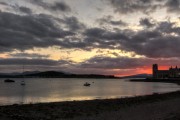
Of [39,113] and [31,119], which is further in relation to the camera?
[39,113]

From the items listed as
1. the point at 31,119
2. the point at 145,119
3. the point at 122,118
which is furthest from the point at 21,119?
the point at 145,119

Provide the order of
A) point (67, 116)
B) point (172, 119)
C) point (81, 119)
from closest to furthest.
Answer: point (172, 119) → point (81, 119) → point (67, 116)

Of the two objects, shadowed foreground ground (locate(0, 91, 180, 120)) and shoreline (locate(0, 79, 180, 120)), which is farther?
shoreline (locate(0, 79, 180, 120))

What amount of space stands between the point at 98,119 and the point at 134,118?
2733mm

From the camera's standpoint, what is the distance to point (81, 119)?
19.6 m

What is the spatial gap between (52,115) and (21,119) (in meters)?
3.20

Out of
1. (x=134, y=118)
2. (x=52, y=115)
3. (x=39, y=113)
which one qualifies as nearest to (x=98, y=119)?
(x=134, y=118)

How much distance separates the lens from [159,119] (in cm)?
1838

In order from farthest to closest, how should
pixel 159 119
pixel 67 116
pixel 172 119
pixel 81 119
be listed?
pixel 67 116, pixel 81 119, pixel 159 119, pixel 172 119

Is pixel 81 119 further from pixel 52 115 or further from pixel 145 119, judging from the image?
pixel 145 119

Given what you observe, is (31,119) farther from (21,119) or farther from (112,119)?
(112,119)

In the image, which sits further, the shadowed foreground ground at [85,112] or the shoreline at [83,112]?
the shoreline at [83,112]

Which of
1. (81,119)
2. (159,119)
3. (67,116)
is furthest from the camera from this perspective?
(67,116)

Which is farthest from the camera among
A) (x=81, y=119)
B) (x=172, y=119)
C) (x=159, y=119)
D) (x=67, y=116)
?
(x=67, y=116)
